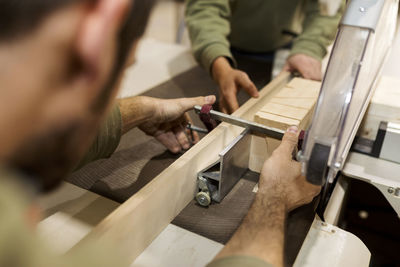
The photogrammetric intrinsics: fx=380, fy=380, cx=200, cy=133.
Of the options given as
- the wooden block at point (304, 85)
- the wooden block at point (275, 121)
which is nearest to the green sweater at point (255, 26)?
the wooden block at point (304, 85)

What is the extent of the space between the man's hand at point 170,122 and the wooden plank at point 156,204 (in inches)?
5.5

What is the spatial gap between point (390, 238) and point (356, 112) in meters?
1.04

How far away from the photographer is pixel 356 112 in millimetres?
872

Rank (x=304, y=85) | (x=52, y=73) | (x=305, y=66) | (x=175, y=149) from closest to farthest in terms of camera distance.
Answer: (x=52, y=73)
(x=175, y=149)
(x=304, y=85)
(x=305, y=66)

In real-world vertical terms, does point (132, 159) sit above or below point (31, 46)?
below

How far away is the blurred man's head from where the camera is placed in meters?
0.39

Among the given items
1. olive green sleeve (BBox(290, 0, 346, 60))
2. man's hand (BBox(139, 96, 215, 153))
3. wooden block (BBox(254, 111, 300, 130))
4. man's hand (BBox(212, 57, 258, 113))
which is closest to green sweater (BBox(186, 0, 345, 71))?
olive green sleeve (BBox(290, 0, 346, 60))

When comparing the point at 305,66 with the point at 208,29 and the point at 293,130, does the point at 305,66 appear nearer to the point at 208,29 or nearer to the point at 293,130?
the point at 208,29

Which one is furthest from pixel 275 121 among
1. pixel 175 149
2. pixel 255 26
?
pixel 255 26

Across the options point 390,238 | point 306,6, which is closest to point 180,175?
point 390,238

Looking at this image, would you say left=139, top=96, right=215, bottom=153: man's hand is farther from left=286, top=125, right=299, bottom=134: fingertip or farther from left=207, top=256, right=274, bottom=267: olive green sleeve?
left=207, top=256, right=274, bottom=267: olive green sleeve

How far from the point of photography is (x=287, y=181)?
2.86ft

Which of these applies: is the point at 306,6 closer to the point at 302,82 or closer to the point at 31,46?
the point at 302,82

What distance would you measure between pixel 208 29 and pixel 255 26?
1.22 feet
